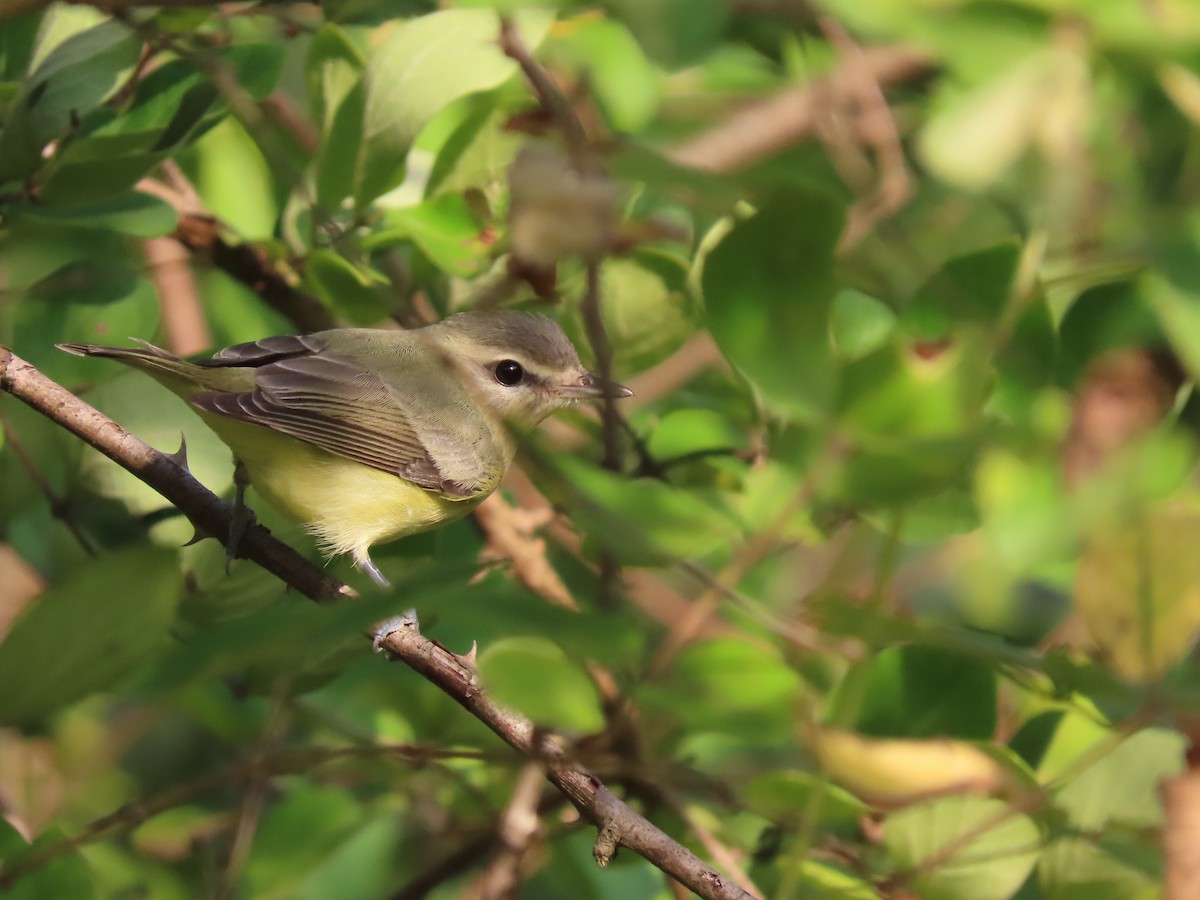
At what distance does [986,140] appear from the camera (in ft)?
3.76

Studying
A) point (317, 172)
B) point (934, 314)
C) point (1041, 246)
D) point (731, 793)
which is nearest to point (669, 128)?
point (317, 172)

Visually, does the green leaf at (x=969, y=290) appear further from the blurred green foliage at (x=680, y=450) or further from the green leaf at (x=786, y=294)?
the green leaf at (x=786, y=294)

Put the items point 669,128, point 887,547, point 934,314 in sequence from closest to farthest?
point 887,547, point 934,314, point 669,128

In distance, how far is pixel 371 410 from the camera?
3.07 meters

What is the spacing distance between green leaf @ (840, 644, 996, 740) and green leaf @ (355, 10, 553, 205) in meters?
1.05

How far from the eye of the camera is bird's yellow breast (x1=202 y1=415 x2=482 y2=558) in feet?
8.55

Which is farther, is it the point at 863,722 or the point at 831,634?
the point at 863,722

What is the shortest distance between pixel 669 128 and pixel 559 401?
86 centimetres

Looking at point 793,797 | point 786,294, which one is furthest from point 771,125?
point 786,294

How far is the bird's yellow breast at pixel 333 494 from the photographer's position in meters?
2.61

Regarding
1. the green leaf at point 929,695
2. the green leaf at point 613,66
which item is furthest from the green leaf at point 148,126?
the green leaf at point 929,695

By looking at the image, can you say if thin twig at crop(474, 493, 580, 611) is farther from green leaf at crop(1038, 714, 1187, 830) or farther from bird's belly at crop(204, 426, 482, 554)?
green leaf at crop(1038, 714, 1187, 830)

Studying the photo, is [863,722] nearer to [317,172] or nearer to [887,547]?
[887,547]

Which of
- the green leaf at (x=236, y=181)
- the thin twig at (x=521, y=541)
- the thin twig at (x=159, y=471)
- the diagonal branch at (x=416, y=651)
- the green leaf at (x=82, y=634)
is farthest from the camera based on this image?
the green leaf at (x=236, y=181)
